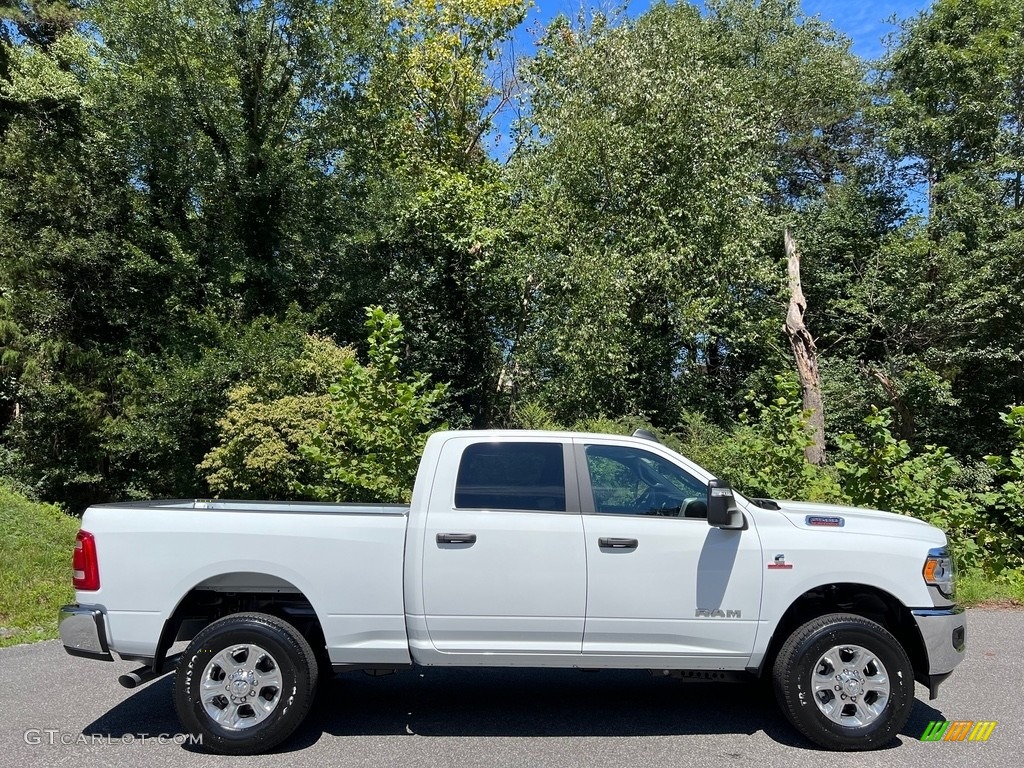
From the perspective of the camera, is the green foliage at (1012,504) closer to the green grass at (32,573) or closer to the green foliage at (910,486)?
the green foliage at (910,486)

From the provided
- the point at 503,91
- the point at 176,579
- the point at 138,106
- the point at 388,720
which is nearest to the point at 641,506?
the point at 388,720

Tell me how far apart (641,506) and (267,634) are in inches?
97.7

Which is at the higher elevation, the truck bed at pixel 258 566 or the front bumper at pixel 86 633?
the truck bed at pixel 258 566

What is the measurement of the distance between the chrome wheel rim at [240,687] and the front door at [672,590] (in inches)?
77.5

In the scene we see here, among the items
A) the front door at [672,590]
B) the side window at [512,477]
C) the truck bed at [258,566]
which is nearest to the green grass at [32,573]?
the truck bed at [258,566]

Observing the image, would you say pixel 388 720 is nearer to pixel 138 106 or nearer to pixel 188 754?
pixel 188 754

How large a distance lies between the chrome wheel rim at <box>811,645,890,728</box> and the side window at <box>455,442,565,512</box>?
75.4 inches

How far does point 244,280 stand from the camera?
55.1 ft

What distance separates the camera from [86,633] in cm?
455

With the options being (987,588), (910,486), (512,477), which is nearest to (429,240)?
(910,486)

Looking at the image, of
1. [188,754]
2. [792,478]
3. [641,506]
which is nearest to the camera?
[188,754]

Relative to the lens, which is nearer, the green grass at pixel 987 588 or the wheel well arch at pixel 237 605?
the wheel well arch at pixel 237 605

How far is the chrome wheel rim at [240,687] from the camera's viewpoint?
460 centimetres

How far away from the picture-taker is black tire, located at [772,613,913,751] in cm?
464
